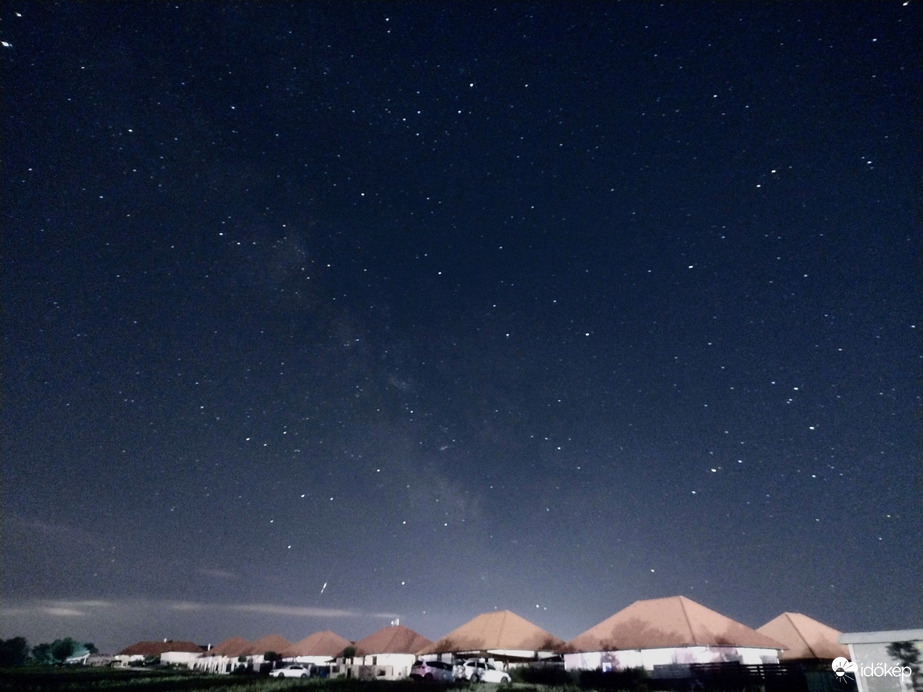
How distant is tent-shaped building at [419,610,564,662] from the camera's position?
4147 centimetres

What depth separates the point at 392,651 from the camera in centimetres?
4912

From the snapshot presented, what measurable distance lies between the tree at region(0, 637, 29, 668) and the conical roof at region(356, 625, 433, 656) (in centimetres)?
6690

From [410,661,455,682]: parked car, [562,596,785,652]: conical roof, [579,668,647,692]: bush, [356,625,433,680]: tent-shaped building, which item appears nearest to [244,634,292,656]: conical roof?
[356,625,433,680]: tent-shaped building

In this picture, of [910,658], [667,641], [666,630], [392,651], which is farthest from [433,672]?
[910,658]

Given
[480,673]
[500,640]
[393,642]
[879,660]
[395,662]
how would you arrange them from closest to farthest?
1. [879,660]
2. [480,673]
3. [500,640]
4. [395,662]
5. [393,642]

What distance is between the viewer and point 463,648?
42.2 metres

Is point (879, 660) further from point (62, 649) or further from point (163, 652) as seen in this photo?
point (62, 649)

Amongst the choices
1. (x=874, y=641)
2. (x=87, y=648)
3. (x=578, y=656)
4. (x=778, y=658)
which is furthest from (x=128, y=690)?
(x=87, y=648)

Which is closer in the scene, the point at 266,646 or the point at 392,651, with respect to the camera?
the point at 392,651

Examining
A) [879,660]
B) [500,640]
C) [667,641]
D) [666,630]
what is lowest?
[500,640]

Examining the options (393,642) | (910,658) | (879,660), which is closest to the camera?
(910,658)

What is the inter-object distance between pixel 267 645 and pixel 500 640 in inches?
1653

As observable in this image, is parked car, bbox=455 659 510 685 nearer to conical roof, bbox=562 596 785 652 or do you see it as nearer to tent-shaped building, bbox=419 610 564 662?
tent-shaped building, bbox=419 610 564 662

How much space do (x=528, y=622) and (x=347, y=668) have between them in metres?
19.6
